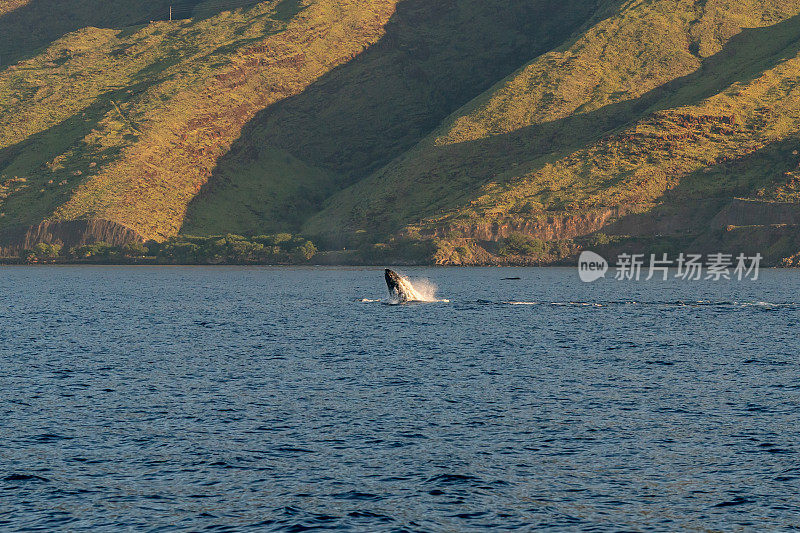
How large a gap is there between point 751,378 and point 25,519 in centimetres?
4249

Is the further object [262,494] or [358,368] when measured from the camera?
[358,368]

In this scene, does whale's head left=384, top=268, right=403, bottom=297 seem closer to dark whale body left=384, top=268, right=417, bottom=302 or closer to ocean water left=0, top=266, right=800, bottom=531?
dark whale body left=384, top=268, right=417, bottom=302

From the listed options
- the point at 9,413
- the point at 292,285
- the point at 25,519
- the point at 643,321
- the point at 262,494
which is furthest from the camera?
the point at 292,285

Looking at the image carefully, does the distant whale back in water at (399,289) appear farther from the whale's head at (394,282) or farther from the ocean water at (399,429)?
the ocean water at (399,429)

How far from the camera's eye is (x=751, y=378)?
54.8 meters

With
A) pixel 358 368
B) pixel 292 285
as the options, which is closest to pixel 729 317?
pixel 358 368

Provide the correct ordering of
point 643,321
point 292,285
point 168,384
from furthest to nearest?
1. point 292,285
2. point 643,321
3. point 168,384

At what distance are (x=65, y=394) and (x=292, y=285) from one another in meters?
142

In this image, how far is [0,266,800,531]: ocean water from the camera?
27953 millimetres

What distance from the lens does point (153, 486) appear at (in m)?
30.3

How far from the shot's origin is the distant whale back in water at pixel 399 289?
121m

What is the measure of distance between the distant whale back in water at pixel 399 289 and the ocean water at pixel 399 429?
33.0 meters

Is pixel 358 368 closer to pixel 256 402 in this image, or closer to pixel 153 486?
pixel 256 402

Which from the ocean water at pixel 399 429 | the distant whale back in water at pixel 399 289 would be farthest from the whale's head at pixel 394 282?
the ocean water at pixel 399 429
